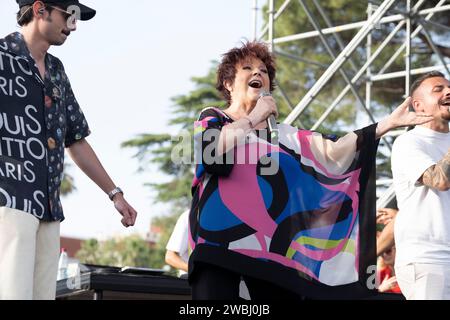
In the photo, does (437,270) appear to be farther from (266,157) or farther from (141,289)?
(141,289)

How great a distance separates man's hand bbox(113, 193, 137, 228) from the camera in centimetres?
414

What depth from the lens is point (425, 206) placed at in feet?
14.5

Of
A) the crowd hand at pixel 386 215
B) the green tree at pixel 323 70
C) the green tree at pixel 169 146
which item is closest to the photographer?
the crowd hand at pixel 386 215

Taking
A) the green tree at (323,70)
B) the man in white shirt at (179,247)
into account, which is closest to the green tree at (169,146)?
the green tree at (323,70)

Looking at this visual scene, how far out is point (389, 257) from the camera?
26.9 feet

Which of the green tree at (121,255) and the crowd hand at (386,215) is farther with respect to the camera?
the green tree at (121,255)

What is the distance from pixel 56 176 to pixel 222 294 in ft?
2.63

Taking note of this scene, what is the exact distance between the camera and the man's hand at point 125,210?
A: 4141 mm

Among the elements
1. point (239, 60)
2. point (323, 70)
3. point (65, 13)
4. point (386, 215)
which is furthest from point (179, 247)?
point (323, 70)

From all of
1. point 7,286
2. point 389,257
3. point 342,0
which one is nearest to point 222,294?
point 7,286

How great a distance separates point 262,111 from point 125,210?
0.78 meters

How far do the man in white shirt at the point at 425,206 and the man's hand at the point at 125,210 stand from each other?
1.24m

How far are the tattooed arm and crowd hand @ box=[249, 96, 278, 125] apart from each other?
0.89 metres

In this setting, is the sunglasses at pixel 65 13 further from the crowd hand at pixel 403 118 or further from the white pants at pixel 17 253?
the crowd hand at pixel 403 118
